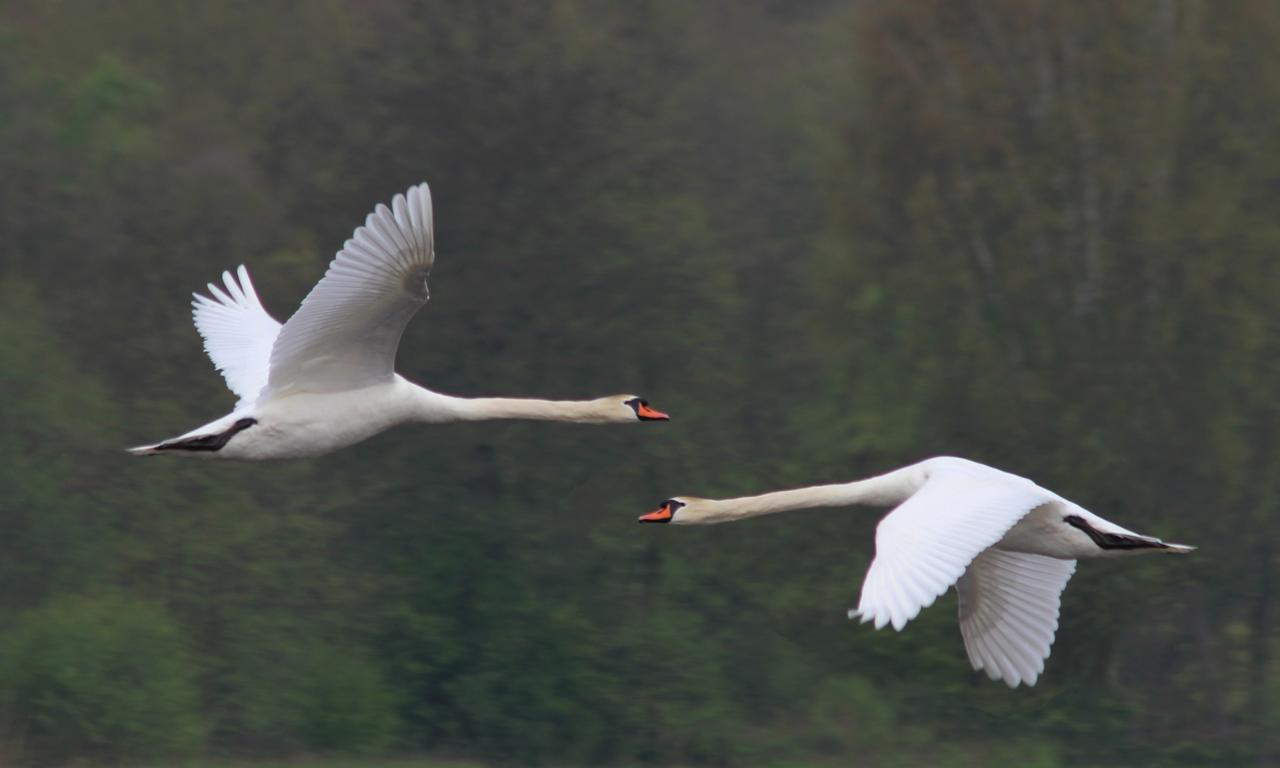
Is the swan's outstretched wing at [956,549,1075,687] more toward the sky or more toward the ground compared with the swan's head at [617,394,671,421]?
more toward the ground

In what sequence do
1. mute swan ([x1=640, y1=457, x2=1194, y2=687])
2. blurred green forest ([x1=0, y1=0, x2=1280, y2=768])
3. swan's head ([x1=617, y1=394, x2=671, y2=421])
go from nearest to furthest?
mute swan ([x1=640, y1=457, x2=1194, y2=687]) → swan's head ([x1=617, y1=394, x2=671, y2=421]) → blurred green forest ([x1=0, y1=0, x2=1280, y2=768])

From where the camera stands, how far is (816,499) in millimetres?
10484

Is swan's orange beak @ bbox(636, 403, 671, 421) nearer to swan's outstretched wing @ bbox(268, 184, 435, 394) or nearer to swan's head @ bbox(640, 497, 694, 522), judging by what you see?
swan's head @ bbox(640, 497, 694, 522)

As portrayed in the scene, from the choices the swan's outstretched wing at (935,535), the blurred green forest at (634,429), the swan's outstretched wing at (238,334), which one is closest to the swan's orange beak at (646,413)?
the swan's outstretched wing at (935,535)

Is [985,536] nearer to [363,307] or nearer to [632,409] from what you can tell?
[632,409]

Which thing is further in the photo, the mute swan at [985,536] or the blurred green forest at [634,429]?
the blurred green forest at [634,429]

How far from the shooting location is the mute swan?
861 centimetres

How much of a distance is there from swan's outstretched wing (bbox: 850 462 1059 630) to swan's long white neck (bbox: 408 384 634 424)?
6.16 feet

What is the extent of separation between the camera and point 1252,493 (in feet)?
82.5

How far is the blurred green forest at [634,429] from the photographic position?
2314cm

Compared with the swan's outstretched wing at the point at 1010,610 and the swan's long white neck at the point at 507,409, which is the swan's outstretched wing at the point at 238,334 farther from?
the swan's outstretched wing at the point at 1010,610

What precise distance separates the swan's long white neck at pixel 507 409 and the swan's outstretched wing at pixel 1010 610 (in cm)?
197

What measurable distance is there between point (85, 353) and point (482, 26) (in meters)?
6.15

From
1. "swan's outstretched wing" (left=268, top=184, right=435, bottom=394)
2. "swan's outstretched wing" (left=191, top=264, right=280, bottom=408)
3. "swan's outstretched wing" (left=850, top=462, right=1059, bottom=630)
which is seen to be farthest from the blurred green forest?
"swan's outstretched wing" (left=850, top=462, right=1059, bottom=630)
